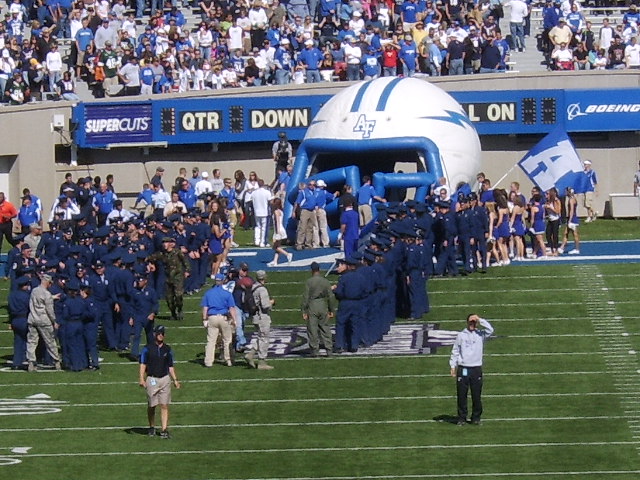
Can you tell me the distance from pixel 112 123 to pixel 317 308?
14262 millimetres

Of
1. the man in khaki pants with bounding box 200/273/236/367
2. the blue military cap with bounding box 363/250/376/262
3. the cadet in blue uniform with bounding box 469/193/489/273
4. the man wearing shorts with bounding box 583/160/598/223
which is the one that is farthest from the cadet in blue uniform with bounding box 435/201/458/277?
the man in khaki pants with bounding box 200/273/236/367

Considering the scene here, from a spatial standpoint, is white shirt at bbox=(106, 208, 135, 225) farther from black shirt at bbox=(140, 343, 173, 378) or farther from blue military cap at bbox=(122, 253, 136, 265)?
black shirt at bbox=(140, 343, 173, 378)

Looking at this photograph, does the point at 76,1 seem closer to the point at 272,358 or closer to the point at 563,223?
the point at 563,223

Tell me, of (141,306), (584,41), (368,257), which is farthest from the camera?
(584,41)

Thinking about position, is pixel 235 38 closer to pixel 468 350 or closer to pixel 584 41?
pixel 584 41

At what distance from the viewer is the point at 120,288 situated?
23484mm

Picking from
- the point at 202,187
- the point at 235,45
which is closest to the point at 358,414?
the point at 202,187

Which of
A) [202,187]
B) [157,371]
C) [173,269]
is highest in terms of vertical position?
[202,187]

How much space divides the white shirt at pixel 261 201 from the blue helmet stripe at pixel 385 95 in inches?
98.4

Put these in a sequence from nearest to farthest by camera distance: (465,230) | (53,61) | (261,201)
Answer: (465,230), (261,201), (53,61)

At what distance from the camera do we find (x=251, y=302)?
22625 mm

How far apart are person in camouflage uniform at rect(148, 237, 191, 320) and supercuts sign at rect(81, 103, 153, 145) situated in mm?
10848

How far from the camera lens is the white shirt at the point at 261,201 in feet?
104

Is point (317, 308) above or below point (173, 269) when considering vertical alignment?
below
